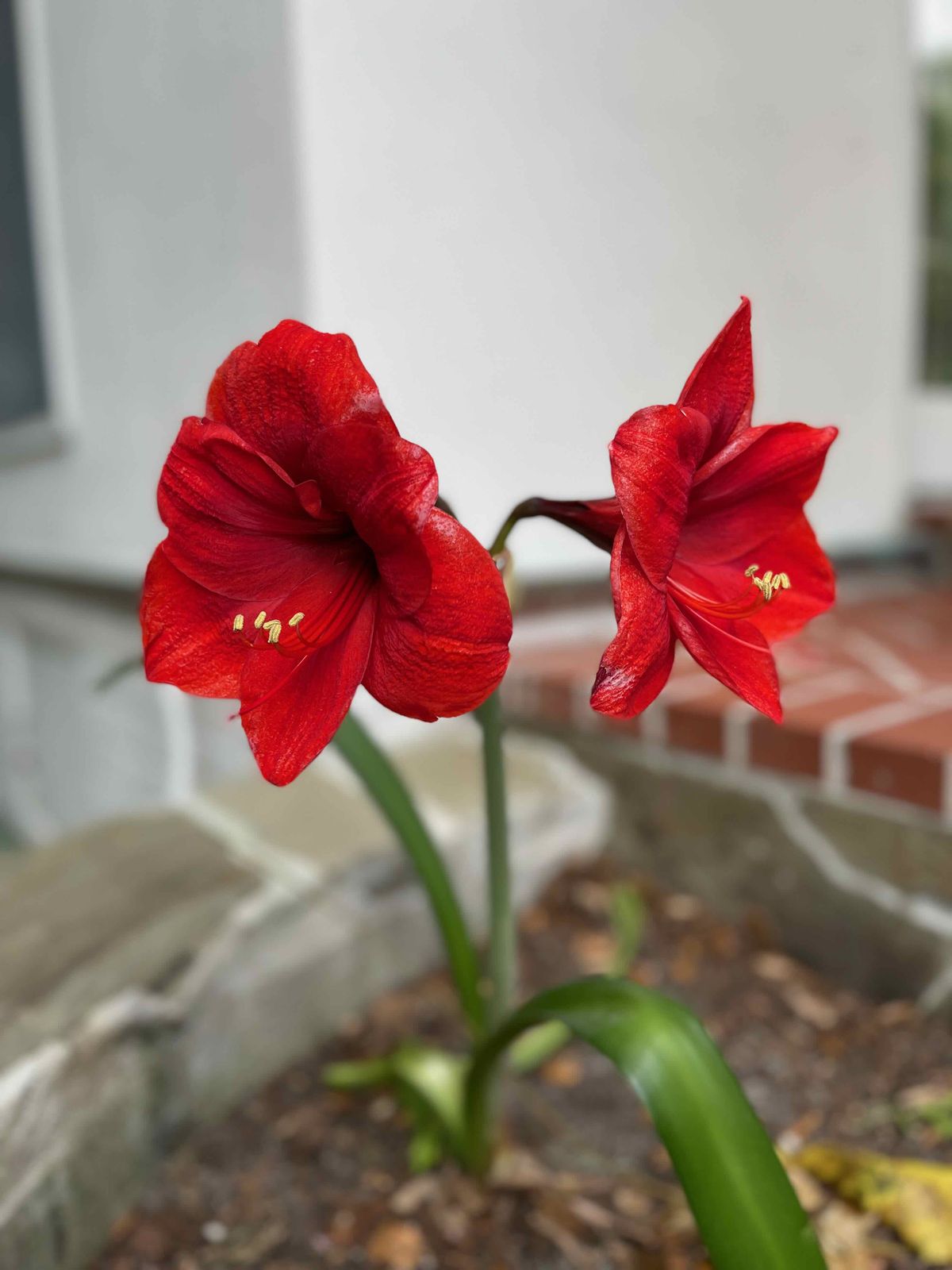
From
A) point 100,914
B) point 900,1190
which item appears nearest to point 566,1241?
point 900,1190

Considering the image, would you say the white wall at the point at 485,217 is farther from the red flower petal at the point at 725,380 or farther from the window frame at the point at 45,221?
the red flower petal at the point at 725,380

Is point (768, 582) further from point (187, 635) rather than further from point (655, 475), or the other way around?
point (187, 635)

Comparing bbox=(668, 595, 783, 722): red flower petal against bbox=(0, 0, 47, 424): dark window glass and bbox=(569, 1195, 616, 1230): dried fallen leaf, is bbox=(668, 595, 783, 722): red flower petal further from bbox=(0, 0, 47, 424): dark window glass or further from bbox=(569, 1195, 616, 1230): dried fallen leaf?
bbox=(0, 0, 47, 424): dark window glass

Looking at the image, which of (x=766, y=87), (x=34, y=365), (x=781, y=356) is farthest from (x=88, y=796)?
(x=766, y=87)

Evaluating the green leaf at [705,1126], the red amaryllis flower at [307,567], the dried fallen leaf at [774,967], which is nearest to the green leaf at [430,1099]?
the green leaf at [705,1126]

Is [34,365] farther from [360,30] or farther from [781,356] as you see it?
[781,356]

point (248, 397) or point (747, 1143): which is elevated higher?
point (248, 397)
